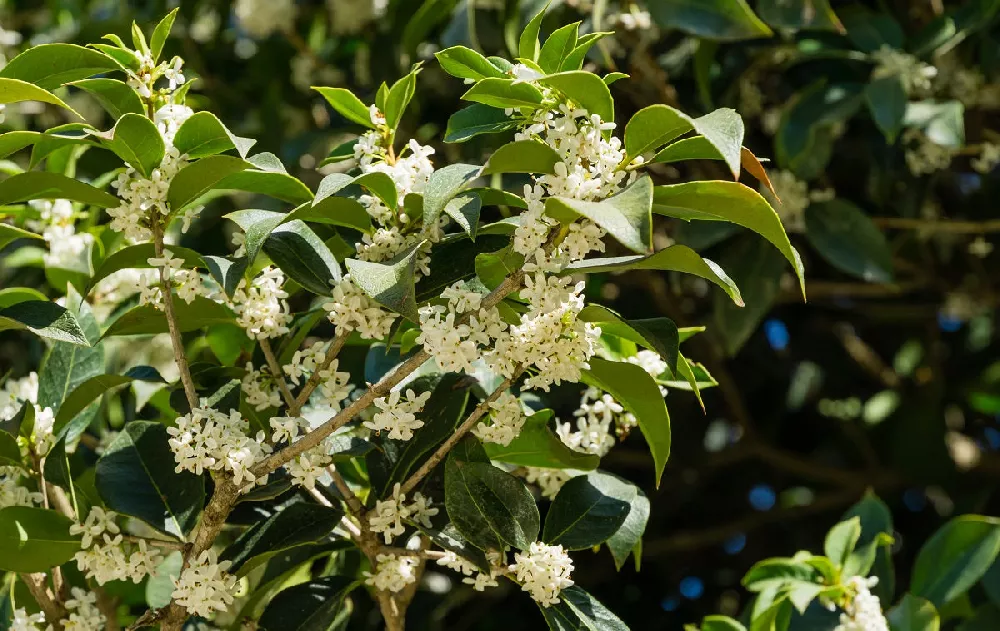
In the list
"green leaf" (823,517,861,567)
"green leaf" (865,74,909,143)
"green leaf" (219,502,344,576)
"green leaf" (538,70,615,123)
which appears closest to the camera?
"green leaf" (538,70,615,123)

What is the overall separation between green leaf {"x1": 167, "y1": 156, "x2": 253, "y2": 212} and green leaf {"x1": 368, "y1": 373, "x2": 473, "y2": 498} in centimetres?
29

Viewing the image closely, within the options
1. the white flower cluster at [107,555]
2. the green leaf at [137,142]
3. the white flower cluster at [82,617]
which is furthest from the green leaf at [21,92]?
the white flower cluster at [82,617]

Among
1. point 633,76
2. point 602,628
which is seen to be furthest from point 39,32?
point 602,628

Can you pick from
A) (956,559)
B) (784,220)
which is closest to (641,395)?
(956,559)

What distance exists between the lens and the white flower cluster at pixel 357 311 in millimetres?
995

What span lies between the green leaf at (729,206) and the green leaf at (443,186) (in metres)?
0.15

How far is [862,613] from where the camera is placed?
1347mm

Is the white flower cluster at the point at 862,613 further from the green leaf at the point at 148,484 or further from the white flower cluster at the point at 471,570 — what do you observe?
the green leaf at the point at 148,484

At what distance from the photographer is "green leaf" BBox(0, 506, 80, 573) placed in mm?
1082

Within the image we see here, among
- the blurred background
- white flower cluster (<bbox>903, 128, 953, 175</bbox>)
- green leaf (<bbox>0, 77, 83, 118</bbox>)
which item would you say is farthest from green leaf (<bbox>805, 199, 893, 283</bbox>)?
green leaf (<bbox>0, 77, 83, 118</bbox>)

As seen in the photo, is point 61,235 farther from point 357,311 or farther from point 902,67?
point 902,67

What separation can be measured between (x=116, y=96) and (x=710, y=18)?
1.09m

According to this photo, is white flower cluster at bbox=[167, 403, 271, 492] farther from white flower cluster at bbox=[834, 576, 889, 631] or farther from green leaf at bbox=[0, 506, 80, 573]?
white flower cluster at bbox=[834, 576, 889, 631]

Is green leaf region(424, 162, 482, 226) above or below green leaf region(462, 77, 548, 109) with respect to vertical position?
below
